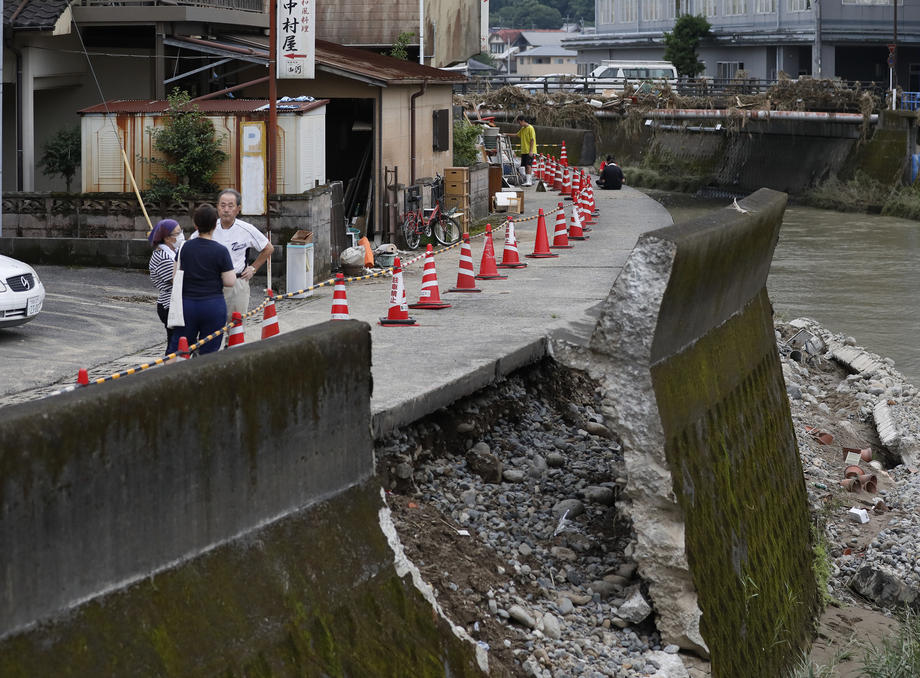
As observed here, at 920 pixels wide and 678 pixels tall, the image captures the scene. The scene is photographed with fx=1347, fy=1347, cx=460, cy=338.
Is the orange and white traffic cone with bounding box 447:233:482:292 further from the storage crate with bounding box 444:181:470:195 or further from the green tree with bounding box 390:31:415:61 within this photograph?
the green tree with bounding box 390:31:415:61

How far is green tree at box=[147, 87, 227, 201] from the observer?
18.1 meters

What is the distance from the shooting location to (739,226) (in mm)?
9211

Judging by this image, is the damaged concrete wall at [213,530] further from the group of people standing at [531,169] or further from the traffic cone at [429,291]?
the group of people standing at [531,169]

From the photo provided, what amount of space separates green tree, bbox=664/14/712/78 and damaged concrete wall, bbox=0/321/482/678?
72.0 m

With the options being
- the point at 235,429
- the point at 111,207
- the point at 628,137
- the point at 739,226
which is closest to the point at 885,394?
the point at 739,226

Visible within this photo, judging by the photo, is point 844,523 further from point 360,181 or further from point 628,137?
point 628,137

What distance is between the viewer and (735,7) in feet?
251

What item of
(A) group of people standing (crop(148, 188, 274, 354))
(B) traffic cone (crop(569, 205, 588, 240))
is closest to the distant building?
(B) traffic cone (crop(569, 205, 588, 240))

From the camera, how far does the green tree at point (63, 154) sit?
65.8ft

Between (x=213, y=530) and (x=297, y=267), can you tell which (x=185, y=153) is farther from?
(x=213, y=530)

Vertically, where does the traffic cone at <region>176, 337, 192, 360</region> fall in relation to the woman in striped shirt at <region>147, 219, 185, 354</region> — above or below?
below

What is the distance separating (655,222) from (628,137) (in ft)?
106

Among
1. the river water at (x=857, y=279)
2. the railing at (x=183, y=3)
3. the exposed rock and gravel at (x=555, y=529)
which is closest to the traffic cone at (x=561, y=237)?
the river water at (x=857, y=279)

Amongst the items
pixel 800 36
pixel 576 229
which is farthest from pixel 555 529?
pixel 800 36
